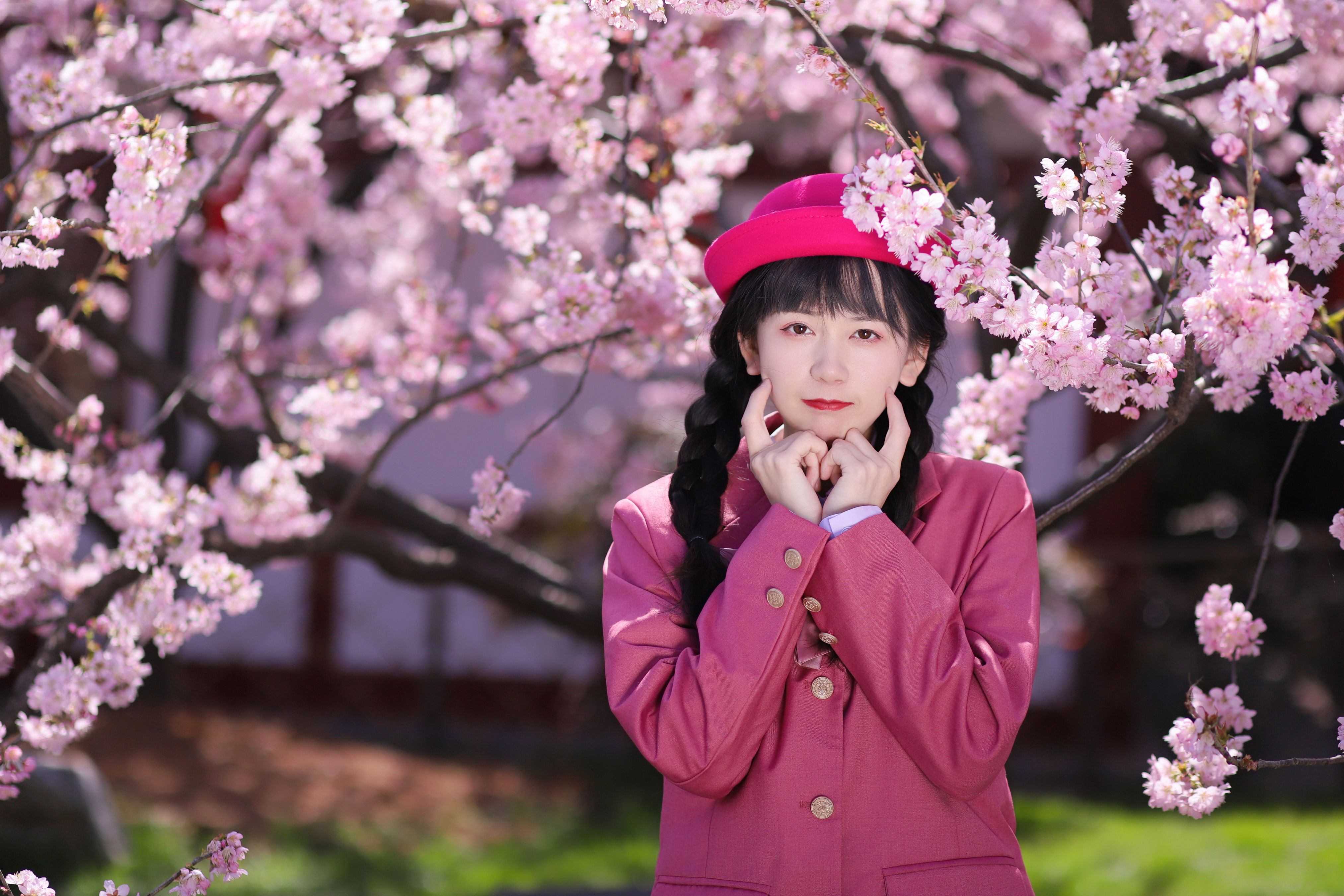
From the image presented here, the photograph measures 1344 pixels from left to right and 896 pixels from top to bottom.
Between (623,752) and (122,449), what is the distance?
3686mm

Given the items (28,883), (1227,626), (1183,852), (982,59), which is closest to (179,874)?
(28,883)

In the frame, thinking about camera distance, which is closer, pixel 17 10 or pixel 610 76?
pixel 17 10

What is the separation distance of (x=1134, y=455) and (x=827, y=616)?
0.61m

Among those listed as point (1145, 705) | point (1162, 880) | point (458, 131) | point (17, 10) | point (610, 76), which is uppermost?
point (610, 76)

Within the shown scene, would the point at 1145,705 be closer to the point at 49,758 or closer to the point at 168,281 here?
the point at 49,758

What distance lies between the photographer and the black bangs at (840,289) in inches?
65.8

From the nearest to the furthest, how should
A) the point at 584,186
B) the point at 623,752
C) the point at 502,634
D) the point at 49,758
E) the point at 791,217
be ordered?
the point at 791,217
the point at 584,186
the point at 49,758
the point at 623,752
the point at 502,634

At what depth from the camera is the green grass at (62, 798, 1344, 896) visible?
3938 mm

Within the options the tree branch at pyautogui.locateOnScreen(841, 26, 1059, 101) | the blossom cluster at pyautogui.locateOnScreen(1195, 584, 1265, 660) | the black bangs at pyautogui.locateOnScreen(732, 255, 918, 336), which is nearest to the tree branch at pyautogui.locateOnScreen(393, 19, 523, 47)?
the tree branch at pyautogui.locateOnScreen(841, 26, 1059, 101)

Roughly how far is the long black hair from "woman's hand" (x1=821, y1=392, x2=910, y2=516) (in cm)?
4

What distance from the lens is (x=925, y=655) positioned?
155 cm

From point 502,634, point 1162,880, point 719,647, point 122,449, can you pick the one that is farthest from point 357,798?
point 719,647

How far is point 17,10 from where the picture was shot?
355 cm

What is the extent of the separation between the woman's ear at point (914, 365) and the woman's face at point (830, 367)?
0.17ft
